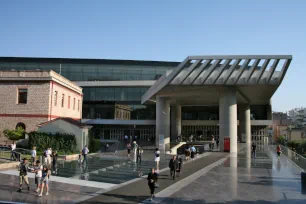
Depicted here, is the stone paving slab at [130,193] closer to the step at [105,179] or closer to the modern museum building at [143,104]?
the step at [105,179]

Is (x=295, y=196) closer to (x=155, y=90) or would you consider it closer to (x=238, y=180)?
(x=238, y=180)

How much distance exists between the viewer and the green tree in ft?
110

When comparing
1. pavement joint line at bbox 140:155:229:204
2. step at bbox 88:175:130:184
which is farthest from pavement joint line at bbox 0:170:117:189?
pavement joint line at bbox 140:155:229:204

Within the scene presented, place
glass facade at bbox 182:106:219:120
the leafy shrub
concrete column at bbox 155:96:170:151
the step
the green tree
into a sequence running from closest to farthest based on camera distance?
the step
the leafy shrub
the green tree
concrete column at bbox 155:96:170:151
glass facade at bbox 182:106:219:120

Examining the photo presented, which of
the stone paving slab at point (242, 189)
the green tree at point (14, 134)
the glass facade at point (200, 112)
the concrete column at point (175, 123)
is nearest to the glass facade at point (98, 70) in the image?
the glass facade at point (200, 112)

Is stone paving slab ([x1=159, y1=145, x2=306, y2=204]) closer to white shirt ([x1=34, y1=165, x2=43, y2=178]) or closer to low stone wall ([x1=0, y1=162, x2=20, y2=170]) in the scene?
white shirt ([x1=34, y1=165, x2=43, y2=178])

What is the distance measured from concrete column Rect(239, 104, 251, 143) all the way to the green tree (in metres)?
37.6

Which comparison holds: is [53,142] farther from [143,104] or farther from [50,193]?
[143,104]

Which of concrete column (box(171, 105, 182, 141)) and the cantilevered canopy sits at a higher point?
the cantilevered canopy

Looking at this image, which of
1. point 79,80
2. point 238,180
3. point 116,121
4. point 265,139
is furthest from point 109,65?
point 238,180

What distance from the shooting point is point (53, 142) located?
30656 millimetres

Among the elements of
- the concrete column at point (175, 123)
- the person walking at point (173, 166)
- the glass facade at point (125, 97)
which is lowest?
the person walking at point (173, 166)

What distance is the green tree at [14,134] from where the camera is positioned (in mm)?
33625

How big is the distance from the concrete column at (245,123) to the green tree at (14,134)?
3758 centimetres
